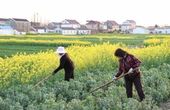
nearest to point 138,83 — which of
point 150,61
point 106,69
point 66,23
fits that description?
point 106,69

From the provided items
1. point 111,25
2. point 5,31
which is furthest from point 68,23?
point 5,31

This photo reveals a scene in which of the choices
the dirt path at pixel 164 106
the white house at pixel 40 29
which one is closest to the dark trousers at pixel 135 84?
the dirt path at pixel 164 106

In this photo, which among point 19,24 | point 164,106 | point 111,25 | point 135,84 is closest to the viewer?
point 135,84

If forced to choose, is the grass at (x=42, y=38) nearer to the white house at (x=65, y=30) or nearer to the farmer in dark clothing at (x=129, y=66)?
the farmer in dark clothing at (x=129, y=66)

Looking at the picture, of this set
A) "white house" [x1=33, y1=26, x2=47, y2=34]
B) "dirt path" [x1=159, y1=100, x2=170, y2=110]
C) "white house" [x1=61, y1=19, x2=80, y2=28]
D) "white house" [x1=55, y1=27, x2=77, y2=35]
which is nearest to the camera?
"dirt path" [x1=159, y1=100, x2=170, y2=110]

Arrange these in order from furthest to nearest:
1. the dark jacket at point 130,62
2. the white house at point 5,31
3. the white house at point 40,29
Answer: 1. the white house at point 40,29
2. the white house at point 5,31
3. the dark jacket at point 130,62

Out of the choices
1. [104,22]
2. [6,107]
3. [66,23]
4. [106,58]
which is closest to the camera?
[6,107]

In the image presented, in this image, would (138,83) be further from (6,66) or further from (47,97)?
(6,66)

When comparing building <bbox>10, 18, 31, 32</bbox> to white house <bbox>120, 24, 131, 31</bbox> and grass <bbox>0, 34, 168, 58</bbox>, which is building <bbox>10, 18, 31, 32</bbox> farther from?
white house <bbox>120, 24, 131, 31</bbox>

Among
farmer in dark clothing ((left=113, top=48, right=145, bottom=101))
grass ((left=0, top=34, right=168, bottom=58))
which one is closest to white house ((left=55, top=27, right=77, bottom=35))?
grass ((left=0, top=34, right=168, bottom=58))

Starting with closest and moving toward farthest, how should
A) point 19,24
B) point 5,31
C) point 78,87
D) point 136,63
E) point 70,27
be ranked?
point 136,63, point 78,87, point 5,31, point 19,24, point 70,27

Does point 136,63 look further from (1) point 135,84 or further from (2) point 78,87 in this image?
(2) point 78,87

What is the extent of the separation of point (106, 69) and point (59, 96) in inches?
164

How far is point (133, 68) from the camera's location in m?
6.63
